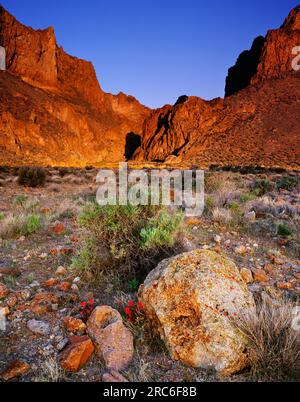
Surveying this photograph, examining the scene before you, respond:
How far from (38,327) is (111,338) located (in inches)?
23.6

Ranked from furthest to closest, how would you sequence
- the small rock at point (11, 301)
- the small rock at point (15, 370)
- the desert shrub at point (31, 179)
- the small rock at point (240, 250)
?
the desert shrub at point (31, 179)
the small rock at point (240, 250)
the small rock at point (11, 301)
the small rock at point (15, 370)

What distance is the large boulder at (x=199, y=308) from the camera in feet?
6.04

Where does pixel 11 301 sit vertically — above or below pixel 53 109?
below

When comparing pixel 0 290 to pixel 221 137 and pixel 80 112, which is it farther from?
pixel 80 112

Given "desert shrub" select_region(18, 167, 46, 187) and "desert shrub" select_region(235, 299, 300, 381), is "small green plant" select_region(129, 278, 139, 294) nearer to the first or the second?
"desert shrub" select_region(235, 299, 300, 381)

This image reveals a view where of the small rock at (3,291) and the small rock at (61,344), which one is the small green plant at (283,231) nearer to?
the small rock at (61,344)

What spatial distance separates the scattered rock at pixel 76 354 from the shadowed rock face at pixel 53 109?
38535 millimetres

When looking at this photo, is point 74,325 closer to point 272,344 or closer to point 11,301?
point 11,301

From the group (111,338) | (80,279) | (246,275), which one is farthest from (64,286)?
(246,275)

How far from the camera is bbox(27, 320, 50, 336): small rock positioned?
2139 millimetres

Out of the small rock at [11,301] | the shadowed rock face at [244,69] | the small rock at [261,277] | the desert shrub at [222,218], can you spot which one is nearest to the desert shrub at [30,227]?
the small rock at [11,301]

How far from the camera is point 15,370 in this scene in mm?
1748
